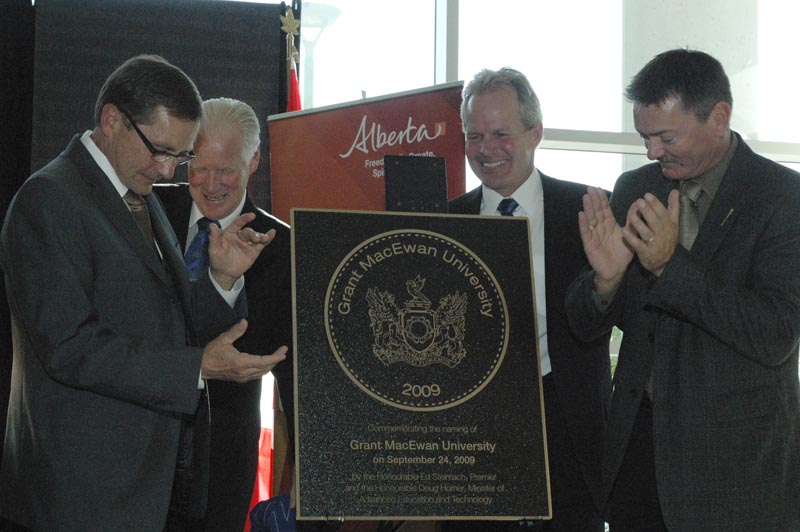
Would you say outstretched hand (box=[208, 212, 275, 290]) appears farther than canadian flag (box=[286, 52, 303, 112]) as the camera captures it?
No

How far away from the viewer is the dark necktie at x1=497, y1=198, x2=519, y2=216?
2768 millimetres

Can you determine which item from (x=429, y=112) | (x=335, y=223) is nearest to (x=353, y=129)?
(x=429, y=112)

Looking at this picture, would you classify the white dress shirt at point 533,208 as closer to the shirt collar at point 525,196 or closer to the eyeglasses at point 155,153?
the shirt collar at point 525,196

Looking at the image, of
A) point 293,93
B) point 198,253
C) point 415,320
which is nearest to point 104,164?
point 198,253

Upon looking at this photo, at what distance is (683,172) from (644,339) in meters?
0.43

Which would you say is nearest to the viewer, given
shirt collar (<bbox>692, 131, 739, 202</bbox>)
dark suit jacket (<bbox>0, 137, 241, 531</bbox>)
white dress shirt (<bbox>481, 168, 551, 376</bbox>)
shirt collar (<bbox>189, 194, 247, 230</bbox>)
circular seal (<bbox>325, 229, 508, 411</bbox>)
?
dark suit jacket (<bbox>0, 137, 241, 531</bbox>)

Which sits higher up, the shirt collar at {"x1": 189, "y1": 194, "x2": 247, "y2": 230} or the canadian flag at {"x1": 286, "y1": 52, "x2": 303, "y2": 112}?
the canadian flag at {"x1": 286, "y1": 52, "x2": 303, "y2": 112}

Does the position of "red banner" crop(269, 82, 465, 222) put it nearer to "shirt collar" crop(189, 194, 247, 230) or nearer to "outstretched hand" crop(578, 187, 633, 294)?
"shirt collar" crop(189, 194, 247, 230)

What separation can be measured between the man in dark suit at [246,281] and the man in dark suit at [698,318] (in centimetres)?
89

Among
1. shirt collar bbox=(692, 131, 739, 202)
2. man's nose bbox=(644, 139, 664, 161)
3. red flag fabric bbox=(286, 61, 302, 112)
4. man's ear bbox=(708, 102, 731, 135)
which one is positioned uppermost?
red flag fabric bbox=(286, 61, 302, 112)

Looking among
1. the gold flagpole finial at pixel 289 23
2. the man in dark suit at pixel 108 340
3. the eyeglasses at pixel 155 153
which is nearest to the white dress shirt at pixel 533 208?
the man in dark suit at pixel 108 340

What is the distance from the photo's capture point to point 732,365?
2.13 meters

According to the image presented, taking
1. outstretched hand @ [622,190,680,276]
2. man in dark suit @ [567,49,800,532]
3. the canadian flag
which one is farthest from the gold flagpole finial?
outstretched hand @ [622,190,680,276]

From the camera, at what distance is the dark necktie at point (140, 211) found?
2.25 m
